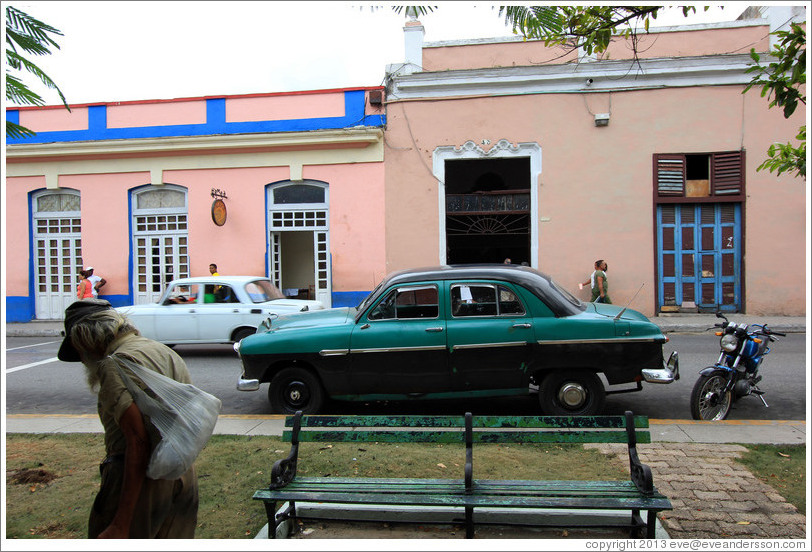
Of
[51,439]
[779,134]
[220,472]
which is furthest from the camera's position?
[779,134]

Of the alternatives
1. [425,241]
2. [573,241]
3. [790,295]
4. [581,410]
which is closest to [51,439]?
[581,410]

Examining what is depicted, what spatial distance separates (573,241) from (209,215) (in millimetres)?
10438

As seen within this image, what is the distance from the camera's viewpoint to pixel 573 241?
15633mm

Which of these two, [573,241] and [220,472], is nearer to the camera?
[220,472]

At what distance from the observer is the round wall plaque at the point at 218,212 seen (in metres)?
16.1

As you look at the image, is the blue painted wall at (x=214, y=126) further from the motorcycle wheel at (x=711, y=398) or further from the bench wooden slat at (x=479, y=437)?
the bench wooden slat at (x=479, y=437)

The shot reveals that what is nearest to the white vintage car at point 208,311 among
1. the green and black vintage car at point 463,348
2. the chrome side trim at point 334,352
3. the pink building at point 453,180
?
the green and black vintage car at point 463,348

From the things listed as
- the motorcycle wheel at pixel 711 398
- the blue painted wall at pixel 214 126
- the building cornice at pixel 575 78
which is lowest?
the motorcycle wheel at pixel 711 398

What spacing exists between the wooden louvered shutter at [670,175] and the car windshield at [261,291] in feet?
34.6

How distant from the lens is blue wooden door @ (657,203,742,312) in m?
15.3

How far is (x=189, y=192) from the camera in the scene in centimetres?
1688

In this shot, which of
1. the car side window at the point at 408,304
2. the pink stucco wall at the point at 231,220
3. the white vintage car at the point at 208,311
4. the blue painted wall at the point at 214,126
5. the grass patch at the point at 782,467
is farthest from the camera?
the pink stucco wall at the point at 231,220

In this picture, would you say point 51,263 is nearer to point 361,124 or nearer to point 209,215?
point 209,215

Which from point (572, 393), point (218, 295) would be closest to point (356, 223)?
point (218, 295)
